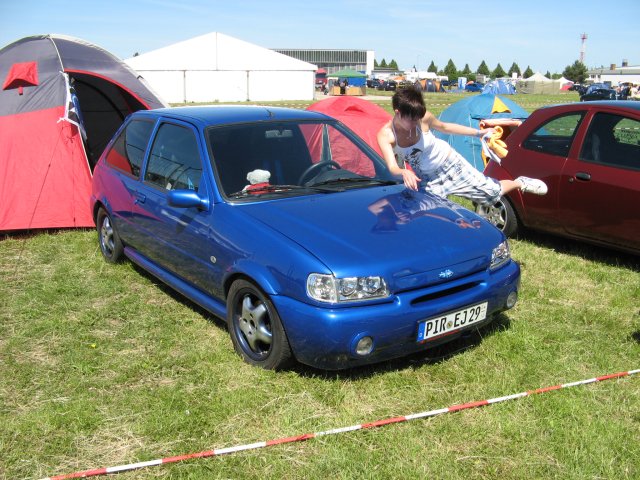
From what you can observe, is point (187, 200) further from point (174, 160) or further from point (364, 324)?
point (364, 324)

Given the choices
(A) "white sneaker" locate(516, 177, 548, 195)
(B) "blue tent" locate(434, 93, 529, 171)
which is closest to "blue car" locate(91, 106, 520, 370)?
(A) "white sneaker" locate(516, 177, 548, 195)

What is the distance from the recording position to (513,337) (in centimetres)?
439

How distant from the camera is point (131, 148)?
5.61 metres

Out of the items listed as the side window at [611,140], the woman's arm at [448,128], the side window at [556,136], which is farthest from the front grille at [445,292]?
the side window at [556,136]

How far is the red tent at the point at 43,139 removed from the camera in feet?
23.8

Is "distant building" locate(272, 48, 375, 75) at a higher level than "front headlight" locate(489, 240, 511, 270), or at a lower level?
higher

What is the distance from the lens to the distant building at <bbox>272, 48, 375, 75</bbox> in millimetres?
126562

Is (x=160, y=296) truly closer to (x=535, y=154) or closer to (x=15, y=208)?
(x=15, y=208)

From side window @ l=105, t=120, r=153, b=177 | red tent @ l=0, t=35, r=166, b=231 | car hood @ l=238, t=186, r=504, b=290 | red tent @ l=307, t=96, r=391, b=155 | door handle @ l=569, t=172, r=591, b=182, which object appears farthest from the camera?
red tent @ l=307, t=96, r=391, b=155

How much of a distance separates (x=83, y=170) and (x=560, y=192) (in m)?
5.36

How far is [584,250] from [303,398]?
4274 mm

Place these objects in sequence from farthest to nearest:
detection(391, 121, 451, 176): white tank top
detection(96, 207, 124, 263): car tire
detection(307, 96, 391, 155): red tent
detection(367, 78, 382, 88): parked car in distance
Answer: detection(367, 78, 382, 88): parked car in distance, detection(307, 96, 391, 155): red tent, detection(96, 207, 124, 263): car tire, detection(391, 121, 451, 176): white tank top

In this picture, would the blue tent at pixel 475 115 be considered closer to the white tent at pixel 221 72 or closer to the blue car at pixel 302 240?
the blue car at pixel 302 240

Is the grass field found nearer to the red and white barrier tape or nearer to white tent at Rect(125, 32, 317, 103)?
the red and white barrier tape
